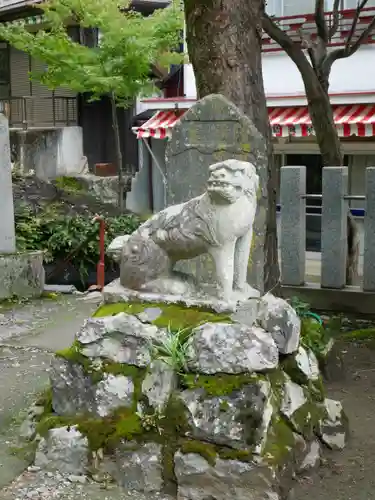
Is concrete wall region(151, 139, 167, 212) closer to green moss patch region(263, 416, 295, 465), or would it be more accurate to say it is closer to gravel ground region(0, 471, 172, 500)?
green moss patch region(263, 416, 295, 465)

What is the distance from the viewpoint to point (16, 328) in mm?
8008

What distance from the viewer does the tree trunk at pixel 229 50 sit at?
6.56 m

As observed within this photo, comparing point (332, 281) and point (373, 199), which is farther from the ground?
point (373, 199)

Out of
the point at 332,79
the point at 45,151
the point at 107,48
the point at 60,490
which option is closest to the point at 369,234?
the point at 60,490

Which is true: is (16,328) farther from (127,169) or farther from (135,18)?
(127,169)

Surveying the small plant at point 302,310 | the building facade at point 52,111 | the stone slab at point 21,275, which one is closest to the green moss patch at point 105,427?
the small plant at point 302,310

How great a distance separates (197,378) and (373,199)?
473 centimetres

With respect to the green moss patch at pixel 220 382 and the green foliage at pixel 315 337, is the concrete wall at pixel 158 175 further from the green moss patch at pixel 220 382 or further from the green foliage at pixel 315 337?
the green moss patch at pixel 220 382

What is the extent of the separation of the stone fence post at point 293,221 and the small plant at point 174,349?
4473 mm

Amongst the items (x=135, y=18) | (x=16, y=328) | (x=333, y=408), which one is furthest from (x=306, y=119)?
(x=333, y=408)

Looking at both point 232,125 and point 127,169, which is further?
point 127,169

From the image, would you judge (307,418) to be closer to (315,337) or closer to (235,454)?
(235,454)

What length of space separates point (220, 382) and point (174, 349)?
0.39 metres

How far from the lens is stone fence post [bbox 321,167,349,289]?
8273mm
